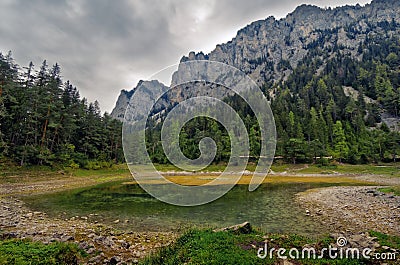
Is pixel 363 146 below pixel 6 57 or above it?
below

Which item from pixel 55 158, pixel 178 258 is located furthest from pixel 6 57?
pixel 178 258

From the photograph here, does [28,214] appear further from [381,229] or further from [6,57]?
[6,57]

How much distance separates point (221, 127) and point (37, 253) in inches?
2393

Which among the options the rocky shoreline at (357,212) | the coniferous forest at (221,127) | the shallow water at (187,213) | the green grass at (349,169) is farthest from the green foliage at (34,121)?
the green grass at (349,169)

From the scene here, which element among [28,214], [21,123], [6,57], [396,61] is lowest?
[28,214]

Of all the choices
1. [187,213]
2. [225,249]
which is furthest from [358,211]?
[225,249]

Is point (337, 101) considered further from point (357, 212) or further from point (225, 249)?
point (225, 249)

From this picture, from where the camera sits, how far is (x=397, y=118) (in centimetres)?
7838

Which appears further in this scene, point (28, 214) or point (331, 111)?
point (331, 111)

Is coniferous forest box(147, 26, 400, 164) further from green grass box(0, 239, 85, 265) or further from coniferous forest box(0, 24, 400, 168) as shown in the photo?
green grass box(0, 239, 85, 265)

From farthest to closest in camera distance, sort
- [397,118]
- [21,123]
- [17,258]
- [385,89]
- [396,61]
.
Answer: [396,61]
[385,89]
[397,118]
[21,123]
[17,258]

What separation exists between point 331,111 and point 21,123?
90029 millimetres

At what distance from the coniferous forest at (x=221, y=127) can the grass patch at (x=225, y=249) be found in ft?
59.4

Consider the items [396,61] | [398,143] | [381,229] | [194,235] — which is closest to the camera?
[194,235]
